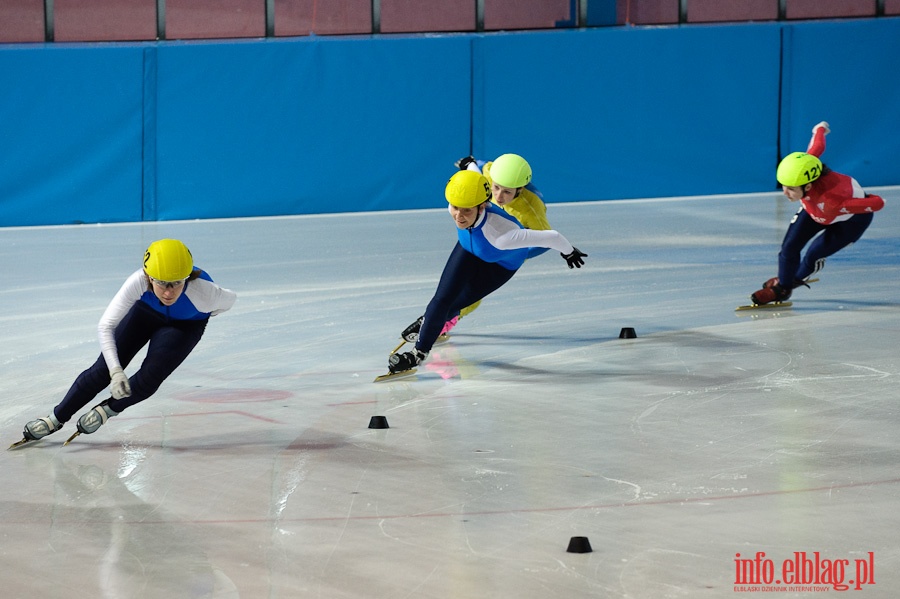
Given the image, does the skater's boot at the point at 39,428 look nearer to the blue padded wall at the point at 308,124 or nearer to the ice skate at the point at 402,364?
the ice skate at the point at 402,364

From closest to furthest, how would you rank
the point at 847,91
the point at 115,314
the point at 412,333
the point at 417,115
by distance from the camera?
the point at 115,314, the point at 412,333, the point at 417,115, the point at 847,91

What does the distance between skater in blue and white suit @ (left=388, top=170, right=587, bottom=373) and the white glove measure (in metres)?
1.78

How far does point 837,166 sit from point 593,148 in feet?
10.3

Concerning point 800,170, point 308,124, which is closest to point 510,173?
point 800,170

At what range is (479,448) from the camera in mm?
4926

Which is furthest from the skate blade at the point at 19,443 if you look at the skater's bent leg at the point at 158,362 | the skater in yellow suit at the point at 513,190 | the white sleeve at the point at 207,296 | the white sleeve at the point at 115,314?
the skater in yellow suit at the point at 513,190

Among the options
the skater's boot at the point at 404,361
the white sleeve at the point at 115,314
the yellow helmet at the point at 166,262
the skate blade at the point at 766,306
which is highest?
the yellow helmet at the point at 166,262

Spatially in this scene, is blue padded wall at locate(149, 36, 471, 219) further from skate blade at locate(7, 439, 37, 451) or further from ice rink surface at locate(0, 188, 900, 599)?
skate blade at locate(7, 439, 37, 451)

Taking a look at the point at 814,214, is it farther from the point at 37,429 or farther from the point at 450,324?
the point at 37,429

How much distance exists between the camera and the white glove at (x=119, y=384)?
477 cm

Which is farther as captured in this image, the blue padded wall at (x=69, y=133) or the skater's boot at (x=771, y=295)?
the blue padded wall at (x=69, y=133)

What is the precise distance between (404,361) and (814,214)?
10.5 feet

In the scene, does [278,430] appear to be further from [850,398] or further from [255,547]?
[850,398]

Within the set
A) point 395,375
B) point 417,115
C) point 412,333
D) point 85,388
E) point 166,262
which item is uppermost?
point 417,115
